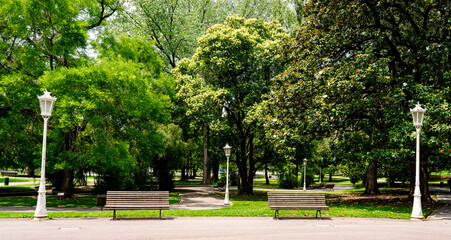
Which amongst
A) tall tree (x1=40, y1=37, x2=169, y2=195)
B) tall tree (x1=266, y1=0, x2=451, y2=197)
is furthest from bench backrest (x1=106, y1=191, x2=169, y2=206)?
tall tree (x1=266, y1=0, x2=451, y2=197)

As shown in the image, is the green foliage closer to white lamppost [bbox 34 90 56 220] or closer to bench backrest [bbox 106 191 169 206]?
bench backrest [bbox 106 191 169 206]

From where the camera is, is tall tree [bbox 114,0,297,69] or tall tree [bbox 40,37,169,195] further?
tall tree [bbox 114,0,297,69]

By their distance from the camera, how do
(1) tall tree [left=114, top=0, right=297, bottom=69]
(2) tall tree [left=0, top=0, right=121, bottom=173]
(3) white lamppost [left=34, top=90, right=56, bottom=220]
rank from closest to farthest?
1. (3) white lamppost [left=34, top=90, right=56, bottom=220]
2. (2) tall tree [left=0, top=0, right=121, bottom=173]
3. (1) tall tree [left=114, top=0, right=297, bottom=69]

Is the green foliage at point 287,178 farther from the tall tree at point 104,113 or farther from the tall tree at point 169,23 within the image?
the tall tree at point 104,113

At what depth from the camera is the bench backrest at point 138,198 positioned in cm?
1172

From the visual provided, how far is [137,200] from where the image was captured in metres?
11.8

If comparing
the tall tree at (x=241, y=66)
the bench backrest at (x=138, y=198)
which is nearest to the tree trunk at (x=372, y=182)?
the tall tree at (x=241, y=66)

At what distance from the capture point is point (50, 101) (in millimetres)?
12492

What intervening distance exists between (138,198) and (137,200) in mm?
79

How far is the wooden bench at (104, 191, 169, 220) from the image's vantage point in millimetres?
11609

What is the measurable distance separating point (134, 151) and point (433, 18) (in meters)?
20.4

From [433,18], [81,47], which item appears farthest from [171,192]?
[433,18]

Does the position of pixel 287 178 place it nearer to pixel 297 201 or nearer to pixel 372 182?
pixel 372 182

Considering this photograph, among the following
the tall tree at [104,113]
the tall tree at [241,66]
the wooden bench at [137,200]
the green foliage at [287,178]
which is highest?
the tall tree at [241,66]
